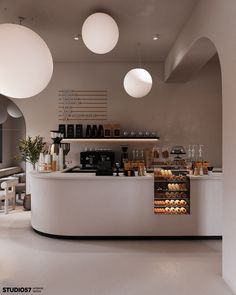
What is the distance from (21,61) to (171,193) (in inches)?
124

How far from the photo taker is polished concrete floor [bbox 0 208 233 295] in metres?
2.97

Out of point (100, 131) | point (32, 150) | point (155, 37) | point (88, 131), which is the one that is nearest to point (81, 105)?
point (88, 131)

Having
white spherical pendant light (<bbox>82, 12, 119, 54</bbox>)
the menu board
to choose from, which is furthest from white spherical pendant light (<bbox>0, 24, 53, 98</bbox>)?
the menu board

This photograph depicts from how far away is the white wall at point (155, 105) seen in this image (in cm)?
695

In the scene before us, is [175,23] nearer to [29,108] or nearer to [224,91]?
[224,91]

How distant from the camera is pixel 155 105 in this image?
7.01 m

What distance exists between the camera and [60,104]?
707 centimetres

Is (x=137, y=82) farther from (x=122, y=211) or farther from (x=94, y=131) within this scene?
(x=94, y=131)

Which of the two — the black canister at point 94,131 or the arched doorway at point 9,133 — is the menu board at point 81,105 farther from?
the arched doorway at point 9,133

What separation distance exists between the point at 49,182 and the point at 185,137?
361 cm

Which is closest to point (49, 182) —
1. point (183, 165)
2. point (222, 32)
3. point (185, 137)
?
point (183, 165)

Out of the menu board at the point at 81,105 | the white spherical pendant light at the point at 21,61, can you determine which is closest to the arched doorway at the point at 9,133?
the menu board at the point at 81,105

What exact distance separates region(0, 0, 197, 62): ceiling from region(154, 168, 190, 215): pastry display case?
2.35 meters

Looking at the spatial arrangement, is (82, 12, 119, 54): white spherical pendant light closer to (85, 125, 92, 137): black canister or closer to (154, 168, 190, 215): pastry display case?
(154, 168, 190, 215): pastry display case
